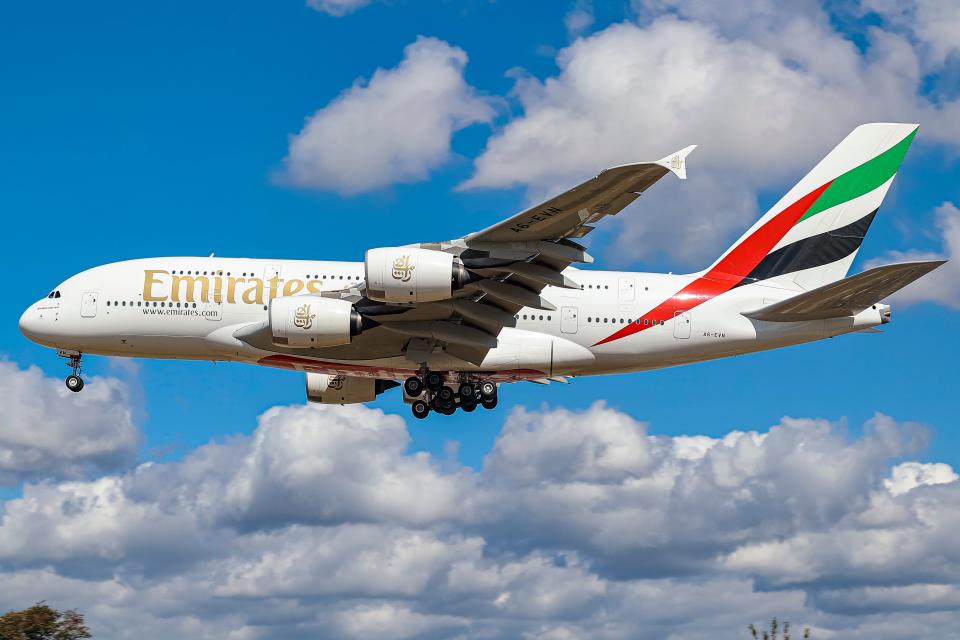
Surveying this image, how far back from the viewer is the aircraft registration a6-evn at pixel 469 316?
3653 centimetres

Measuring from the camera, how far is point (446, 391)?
1590 inches

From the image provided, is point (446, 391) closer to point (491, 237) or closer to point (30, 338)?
point (491, 237)

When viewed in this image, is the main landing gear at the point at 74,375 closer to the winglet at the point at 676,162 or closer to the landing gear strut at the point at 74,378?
the landing gear strut at the point at 74,378

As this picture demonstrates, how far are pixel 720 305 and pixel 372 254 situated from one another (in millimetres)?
12200

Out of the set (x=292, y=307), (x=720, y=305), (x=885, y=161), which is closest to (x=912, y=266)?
(x=720, y=305)

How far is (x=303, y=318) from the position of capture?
35938 millimetres

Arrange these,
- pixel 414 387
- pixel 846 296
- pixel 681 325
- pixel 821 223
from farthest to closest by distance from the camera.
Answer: pixel 821 223 → pixel 414 387 → pixel 681 325 → pixel 846 296

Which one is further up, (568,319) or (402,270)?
(402,270)

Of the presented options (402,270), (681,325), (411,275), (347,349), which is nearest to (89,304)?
(347,349)

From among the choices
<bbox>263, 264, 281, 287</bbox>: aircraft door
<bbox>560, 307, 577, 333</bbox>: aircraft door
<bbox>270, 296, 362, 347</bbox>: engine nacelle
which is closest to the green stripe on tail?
<bbox>560, 307, 577, 333</bbox>: aircraft door

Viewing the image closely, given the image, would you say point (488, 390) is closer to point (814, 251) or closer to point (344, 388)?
point (344, 388)

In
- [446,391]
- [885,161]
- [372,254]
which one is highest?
[885,161]

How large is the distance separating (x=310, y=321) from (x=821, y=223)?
18.6 meters

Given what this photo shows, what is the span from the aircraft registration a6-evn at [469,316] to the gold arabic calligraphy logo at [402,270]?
45.6 inches
